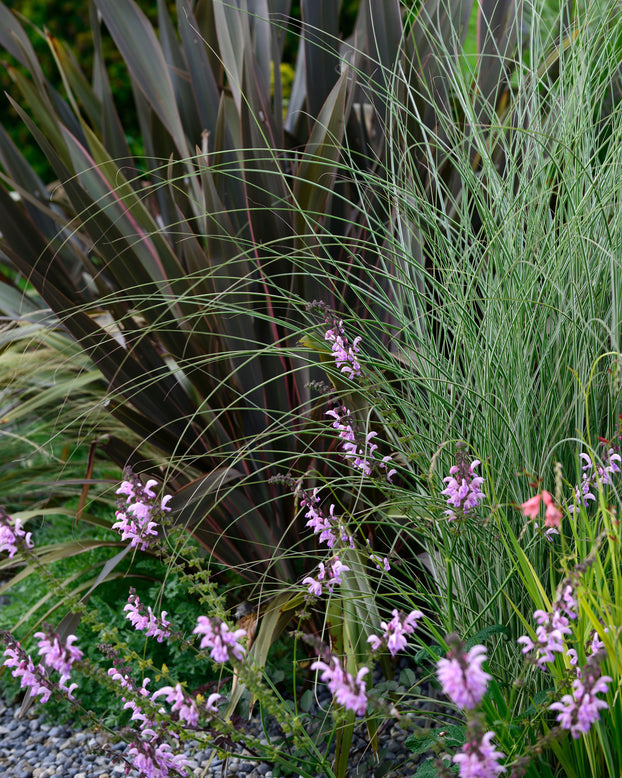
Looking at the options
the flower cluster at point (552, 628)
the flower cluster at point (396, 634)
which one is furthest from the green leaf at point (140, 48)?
the flower cluster at point (552, 628)

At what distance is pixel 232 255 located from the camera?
2082mm

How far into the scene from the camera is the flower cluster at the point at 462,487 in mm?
1298

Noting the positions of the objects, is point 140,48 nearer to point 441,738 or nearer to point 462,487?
point 462,487

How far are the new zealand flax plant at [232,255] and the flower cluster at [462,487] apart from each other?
1.50ft

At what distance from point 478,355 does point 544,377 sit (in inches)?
8.0

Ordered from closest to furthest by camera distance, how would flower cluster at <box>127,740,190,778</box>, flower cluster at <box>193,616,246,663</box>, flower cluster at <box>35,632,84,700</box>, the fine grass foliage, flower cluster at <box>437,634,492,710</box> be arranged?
flower cluster at <box>437,634,492,710</box>
flower cluster at <box>193,616,246,663</box>
flower cluster at <box>35,632,84,700</box>
flower cluster at <box>127,740,190,778</box>
the fine grass foliage

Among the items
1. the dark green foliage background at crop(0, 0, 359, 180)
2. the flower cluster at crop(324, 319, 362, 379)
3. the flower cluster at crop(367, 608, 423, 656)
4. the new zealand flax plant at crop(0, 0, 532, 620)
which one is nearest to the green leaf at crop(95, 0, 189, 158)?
the new zealand flax plant at crop(0, 0, 532, 620)

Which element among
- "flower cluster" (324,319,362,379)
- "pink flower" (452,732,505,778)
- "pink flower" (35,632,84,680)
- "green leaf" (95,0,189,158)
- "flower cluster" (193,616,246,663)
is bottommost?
"pink flower" (452,732,505,778)

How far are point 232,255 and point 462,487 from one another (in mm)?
1034

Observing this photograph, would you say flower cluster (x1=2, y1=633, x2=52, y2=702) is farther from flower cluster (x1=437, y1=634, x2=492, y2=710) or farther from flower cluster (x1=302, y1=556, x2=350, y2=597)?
flower cluster (x1=437, y1=634, x2=492, y2=710)

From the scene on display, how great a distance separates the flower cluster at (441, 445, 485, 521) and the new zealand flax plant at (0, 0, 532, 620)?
0.46 m

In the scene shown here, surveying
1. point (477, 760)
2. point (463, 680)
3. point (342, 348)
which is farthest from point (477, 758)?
point (342, 348)

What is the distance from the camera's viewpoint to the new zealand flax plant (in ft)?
6.46

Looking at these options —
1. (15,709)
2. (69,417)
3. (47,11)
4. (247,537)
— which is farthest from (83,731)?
(47,11)
